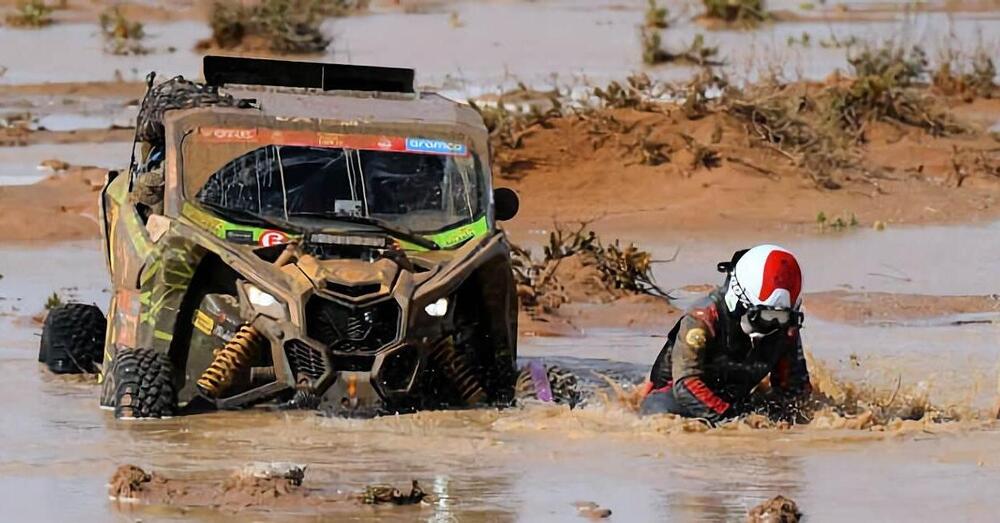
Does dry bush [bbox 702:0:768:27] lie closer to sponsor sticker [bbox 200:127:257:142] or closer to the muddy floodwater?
the muddy floodwater

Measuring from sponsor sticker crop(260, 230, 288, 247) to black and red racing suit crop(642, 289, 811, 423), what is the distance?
2.12 m

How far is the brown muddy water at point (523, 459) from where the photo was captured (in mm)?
9852

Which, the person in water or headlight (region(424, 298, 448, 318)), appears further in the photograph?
headlight (region(424, 298, 448, 318))

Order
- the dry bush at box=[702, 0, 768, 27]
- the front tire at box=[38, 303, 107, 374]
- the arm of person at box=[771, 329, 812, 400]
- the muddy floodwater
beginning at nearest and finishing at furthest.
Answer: the muddy floodwater → the arm of person at box=[771, 329, 812, 400] → the front tire at box=[38, 303, 107, 374] → the dry bush at box=[702, 0, 768, 27]

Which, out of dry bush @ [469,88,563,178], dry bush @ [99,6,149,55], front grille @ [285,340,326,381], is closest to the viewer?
front grille @ [285,340,326,381]

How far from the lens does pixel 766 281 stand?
11469mm

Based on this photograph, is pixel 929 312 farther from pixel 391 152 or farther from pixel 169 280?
pixel 169 280

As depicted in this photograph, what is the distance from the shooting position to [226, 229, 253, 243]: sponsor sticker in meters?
12.0

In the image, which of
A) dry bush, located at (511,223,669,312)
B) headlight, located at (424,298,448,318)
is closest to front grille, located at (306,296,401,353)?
headlight, located at (424,298,448,318)

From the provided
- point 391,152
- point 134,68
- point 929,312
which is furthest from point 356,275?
point 134,68

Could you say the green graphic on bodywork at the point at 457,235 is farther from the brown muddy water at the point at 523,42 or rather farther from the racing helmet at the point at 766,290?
the brown muddy water at the point at 523,42

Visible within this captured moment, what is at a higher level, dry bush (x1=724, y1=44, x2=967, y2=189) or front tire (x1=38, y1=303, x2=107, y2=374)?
dry bush (x1=724, y1=44, x2=967, y2=189)

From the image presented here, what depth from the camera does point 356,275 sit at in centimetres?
1147

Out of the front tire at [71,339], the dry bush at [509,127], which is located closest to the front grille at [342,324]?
the front tire at [71,339]
